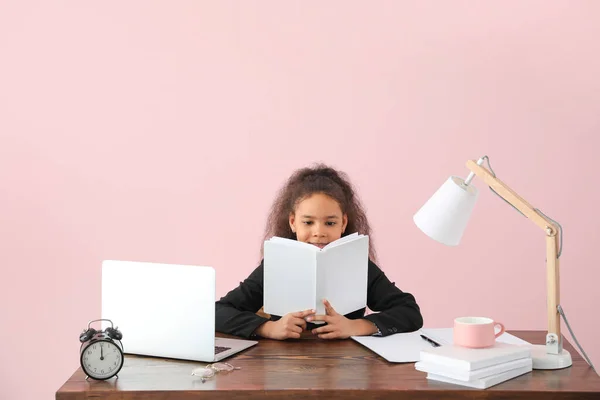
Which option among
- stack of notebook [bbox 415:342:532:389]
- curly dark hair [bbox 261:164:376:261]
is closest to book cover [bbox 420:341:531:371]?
stack of notebook [bbox 415:342:532:389]

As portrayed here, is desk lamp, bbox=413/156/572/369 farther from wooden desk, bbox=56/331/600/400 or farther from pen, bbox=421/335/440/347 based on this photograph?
pen, bbox=421/335/440/347

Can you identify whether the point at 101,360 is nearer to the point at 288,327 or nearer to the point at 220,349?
the point at 220,349

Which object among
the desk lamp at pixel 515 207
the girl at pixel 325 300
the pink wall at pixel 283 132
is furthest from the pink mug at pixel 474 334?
the pink wall at pixel 283 132

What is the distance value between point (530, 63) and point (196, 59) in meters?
1.33

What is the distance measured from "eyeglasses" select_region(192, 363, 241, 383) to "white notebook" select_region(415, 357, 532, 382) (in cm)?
41

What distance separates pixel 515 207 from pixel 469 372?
1.39 feet

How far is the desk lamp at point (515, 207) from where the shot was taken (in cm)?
185

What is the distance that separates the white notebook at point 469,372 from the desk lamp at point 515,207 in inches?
3.5

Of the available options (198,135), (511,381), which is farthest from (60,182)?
(511,381)

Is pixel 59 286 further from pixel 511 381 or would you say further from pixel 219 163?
pixel 511 381

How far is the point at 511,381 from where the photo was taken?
5.68 feet

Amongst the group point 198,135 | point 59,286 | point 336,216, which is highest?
point 198,135

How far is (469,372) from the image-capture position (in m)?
1.69

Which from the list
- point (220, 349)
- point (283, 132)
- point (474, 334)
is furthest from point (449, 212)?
point (283, 132)
